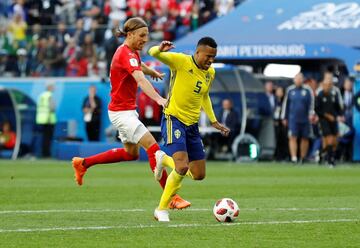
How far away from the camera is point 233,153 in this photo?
95.2ft

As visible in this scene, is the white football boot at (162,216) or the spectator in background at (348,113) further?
the spectator in background at (348,113)

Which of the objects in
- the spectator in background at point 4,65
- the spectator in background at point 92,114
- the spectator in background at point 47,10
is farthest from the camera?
the spectator in background at point 47,10

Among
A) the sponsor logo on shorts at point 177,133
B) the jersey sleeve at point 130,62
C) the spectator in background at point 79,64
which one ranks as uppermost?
the jersey sleeve at point 130,62

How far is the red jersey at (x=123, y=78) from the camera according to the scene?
13297mm

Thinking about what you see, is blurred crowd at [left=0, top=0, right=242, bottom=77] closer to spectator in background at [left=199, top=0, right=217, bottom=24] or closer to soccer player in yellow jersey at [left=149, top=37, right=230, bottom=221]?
spectator in background at [left=199, top=0, right=217, bottom=24]

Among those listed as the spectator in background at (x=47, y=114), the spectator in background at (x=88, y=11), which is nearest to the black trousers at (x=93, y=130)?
the spectator in background at (x=47, y=114)

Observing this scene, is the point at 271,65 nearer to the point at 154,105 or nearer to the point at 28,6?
the point at 154,105

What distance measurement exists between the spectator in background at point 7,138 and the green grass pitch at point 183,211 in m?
8.07

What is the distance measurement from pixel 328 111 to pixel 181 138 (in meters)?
14.0

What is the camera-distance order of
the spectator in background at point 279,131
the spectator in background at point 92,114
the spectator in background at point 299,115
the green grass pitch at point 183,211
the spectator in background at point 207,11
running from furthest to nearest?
the spectator in background at point 207,11, the spectator in background at point 92,114, the spectator in background at point 279,131, the spectator in background at point 299,115, the green grass pitch at point 183,211

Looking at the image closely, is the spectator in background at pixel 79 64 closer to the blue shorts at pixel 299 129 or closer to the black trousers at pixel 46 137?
the black trousers at pixel 46 137

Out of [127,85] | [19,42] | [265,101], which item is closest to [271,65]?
[265,101]

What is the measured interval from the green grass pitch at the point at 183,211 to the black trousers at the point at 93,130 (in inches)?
272

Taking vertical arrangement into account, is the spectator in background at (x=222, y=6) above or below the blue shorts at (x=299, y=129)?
above
